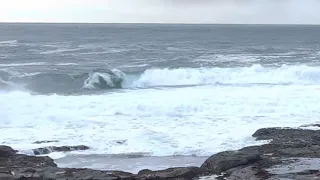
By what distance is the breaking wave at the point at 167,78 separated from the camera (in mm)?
36531

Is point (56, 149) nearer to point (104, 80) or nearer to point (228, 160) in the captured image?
point (228, 160)

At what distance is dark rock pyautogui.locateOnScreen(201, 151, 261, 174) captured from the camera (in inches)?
563

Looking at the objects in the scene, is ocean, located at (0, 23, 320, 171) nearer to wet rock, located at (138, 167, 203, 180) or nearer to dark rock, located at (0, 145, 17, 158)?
dark rock, located at (0, 145, 17, 158)

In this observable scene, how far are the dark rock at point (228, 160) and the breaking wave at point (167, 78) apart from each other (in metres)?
21.0

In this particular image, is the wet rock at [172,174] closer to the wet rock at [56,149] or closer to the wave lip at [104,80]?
the wet rock at [56,149]

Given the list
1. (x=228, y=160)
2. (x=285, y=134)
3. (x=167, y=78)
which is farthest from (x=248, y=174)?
(x=167, y=78)

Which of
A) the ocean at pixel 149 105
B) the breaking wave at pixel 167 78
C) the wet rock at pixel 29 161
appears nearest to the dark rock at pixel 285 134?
the ocean at pixel 149 105

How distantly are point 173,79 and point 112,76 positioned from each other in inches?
167

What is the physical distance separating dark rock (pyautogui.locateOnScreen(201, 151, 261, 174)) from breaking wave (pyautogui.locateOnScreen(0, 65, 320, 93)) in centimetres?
2102

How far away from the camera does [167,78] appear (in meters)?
39.9

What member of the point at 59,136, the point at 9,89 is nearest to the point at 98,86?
the point at 9,89

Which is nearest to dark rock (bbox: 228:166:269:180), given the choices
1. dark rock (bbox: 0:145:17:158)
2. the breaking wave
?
dark rock (bbox: 0:145:17:158)

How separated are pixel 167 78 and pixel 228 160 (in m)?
25.5

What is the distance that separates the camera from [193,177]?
44.8 feet
